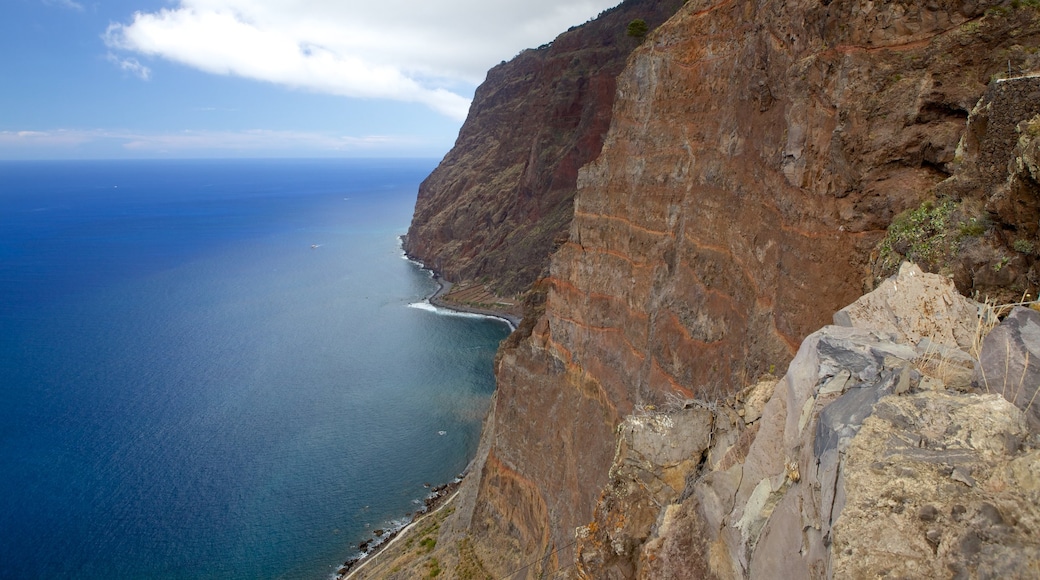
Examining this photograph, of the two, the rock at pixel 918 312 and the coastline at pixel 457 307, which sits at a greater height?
the rock at pixel 918 312

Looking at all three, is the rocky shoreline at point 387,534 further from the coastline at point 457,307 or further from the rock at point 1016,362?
the rock at point 1016,362

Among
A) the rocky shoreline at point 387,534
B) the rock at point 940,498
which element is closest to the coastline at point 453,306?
the rocky shoreline at point 387,534

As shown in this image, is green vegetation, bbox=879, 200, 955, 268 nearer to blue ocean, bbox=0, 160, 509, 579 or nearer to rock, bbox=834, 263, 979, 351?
rock, bbox=834, 263, 979, 351

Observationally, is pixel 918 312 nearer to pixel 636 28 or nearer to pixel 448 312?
pixel 636 28

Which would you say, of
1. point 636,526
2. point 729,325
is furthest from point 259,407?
point 636,526

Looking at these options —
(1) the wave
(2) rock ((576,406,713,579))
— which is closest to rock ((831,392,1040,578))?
(2) rock ((576,406,713,579))

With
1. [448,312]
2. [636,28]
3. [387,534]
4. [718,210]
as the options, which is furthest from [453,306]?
[718,210]
